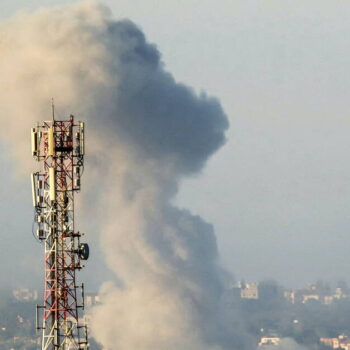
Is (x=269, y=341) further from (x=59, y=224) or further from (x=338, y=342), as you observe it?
(x=59, y=224)

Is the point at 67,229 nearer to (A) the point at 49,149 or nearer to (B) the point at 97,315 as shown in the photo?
(A) the point at 49,149

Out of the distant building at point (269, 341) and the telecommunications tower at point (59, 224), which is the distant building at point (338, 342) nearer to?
the distant building at point (269, 341)

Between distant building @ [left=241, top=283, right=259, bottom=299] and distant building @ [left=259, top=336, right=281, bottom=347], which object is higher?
distant building @ [left=241, top=283, right=259, bottom=299]

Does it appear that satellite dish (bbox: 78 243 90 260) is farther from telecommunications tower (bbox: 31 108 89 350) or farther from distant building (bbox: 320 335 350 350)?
distant building (bbox: 320 335 350 350)

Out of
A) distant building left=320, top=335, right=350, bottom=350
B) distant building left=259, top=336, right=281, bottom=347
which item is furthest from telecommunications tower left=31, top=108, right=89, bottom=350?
distant building left=320, top=335, right=350, bottom=350

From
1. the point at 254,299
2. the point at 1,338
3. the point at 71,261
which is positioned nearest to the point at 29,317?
the point at 1,338

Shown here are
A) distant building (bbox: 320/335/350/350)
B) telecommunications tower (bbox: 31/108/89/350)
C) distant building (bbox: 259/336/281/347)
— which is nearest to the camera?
telecommunications tower (bbox: 31/108/89/350)

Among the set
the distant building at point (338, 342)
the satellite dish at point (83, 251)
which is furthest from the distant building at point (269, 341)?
the satellite dish at point (83, 251)

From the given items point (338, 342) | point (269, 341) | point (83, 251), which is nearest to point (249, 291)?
point (338, 342)
